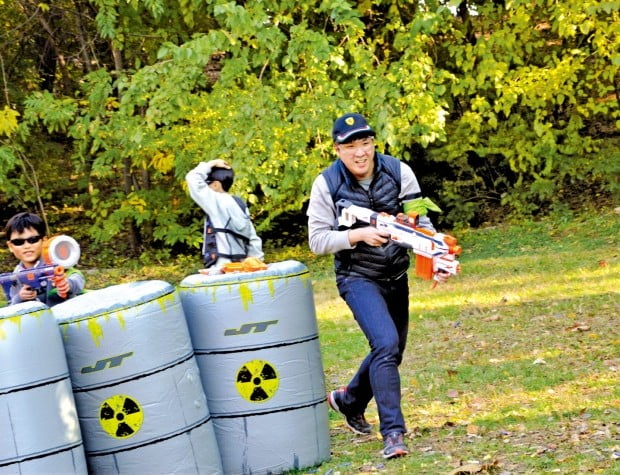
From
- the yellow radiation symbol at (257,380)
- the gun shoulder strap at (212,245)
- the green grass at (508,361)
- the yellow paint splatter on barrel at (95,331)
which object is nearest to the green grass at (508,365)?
the green grass at (508,361)

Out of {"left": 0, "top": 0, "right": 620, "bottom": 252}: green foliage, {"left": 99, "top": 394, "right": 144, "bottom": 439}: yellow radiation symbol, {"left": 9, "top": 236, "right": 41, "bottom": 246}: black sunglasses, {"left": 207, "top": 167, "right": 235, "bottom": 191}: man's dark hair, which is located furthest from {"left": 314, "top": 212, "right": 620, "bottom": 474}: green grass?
{"left": 0, "top": 0, "right": 620, "bottom": 252}: green foliage

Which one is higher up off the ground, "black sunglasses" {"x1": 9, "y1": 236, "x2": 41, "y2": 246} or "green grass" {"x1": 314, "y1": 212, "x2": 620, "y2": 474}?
"black sunglasses" {"x1": 9, "y1": 236, "x2": 41, "y2": 246}

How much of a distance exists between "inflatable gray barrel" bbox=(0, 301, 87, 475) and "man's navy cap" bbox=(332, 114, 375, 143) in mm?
1787

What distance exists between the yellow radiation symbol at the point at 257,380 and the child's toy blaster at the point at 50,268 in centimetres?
104

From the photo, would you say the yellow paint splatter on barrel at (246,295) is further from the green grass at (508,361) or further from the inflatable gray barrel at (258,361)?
the green grass at (508,361)

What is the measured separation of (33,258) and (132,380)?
116cm

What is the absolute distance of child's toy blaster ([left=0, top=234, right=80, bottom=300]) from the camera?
560 cm

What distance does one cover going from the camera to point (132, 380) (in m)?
5.00

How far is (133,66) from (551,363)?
431 inches

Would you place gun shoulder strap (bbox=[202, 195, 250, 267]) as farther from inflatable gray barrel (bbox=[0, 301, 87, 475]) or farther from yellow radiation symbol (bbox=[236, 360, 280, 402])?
inflatable gray barrel (bbox=[0, 301, 87, 475])

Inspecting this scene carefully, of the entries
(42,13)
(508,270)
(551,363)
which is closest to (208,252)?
(551,363)

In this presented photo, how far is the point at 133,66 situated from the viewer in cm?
1716

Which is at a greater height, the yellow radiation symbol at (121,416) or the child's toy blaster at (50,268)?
the child's toy blaster at (50,268)

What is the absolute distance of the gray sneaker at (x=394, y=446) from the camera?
18.2 ft
